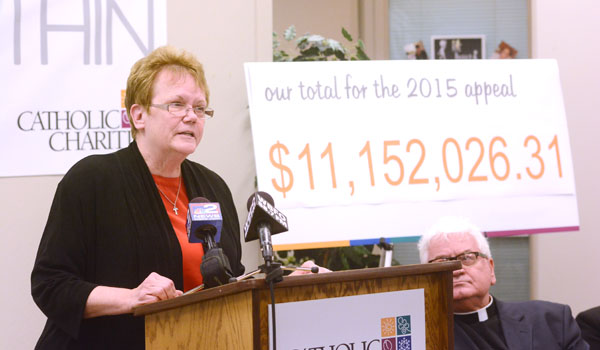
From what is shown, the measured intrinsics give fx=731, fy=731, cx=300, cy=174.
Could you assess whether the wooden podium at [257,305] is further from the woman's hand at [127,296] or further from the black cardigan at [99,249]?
the black cardigan at [99,249]

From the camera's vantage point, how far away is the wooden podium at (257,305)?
58.1 inches

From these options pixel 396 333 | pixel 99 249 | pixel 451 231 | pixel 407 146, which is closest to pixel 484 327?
pixel 451 231

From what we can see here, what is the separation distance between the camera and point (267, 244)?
147 cm

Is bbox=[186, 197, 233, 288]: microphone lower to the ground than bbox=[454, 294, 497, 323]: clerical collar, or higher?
higher

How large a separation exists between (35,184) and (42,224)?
0.56 ft

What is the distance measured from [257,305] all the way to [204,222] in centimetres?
30

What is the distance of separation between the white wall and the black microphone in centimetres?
291

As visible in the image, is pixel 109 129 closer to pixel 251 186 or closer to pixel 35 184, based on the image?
pixel 35 184

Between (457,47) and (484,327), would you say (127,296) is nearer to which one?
(484,327)

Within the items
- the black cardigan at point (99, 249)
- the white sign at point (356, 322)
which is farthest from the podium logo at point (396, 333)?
the black cardigan at point (99, 249)

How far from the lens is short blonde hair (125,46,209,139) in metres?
2.04

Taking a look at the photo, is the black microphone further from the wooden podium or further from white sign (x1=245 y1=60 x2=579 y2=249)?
white sign (x1=245 y1=60 x2=579 y2=249)

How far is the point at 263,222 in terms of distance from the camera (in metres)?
1.53

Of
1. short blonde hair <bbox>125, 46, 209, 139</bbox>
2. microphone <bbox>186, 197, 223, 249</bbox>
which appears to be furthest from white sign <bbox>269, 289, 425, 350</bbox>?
short blonde hair <bbox>125, 46, 209, 139</bbox>
